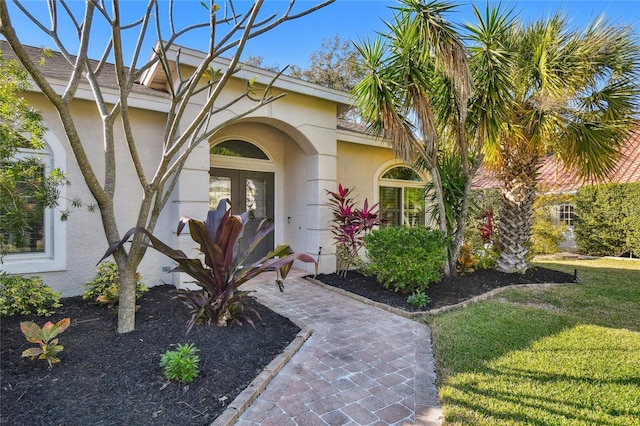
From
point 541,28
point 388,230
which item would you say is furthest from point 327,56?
point 388,230

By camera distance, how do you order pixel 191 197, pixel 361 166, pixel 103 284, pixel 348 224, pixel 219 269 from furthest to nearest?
1. pixel 361 166
2. pixel 348 224
3. pixel 191 197
4. pixel 103 284
5. pixel 219 269

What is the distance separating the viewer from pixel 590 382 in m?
3.35

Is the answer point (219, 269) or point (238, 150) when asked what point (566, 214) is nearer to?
point (238, 150)

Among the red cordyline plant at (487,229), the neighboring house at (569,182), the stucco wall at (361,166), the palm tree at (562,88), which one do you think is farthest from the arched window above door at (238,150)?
the neighboring house at (569,182)

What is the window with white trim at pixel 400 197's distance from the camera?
1075 centimetres

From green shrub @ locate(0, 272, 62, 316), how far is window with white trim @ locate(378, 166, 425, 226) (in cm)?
839

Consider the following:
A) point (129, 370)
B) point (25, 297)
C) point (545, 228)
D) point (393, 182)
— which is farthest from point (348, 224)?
point (545, 228)

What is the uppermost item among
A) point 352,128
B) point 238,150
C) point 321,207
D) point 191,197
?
point 352,128

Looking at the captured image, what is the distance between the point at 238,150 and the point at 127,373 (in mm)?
6263

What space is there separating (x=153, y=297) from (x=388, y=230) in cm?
447

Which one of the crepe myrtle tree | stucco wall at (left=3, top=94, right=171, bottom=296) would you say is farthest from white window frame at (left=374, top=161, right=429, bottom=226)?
the crepe myrtle tree

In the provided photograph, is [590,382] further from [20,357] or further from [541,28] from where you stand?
[541,28]

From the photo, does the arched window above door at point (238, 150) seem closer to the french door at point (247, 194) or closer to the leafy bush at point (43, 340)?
the french door at point (247, 194)

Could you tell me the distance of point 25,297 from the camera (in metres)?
4.48
